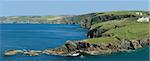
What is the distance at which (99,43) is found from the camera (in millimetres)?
86688

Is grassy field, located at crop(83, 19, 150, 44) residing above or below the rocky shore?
above

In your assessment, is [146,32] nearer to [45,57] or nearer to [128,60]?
[128,60]

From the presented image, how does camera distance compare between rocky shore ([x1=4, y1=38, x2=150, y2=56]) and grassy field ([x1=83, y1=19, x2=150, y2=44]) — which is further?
grassy field ([x1=83, y1=19, x2=150, y2=44])

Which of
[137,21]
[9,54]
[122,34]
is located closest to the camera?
[9,54]

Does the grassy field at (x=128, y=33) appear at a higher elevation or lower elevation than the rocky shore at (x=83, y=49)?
higher

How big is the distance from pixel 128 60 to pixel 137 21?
147 ft

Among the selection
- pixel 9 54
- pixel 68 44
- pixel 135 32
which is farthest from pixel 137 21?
pixel 9 54

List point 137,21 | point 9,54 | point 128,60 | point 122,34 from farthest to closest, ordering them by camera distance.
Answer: point 137,21
point 122,34
point 9,54
point 128,60

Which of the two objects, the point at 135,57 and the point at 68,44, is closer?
the point at 135,57

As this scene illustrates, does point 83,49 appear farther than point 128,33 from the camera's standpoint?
No

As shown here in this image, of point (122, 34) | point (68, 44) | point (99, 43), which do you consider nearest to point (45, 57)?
point (68, 44)

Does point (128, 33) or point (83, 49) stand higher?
point (128, 33)

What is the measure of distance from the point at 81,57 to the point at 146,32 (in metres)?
25.8

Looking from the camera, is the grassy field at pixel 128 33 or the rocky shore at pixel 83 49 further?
the grassy field at pixel 128 33
